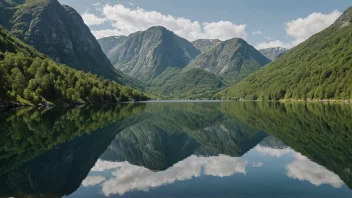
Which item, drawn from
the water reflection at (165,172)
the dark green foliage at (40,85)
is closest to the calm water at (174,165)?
the water reflection at (165,172)

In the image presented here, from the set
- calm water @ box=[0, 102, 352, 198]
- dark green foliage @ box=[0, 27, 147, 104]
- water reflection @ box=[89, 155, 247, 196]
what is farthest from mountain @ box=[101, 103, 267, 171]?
dark green foliage @ box=[0, 27, 147, 104]

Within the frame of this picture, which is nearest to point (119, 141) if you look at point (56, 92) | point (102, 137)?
point (102, 137)

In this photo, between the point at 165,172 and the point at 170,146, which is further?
the point at 170,146

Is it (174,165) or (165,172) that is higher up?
(165,172)

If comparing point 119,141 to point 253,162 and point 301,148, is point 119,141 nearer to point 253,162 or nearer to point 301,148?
point 253,162

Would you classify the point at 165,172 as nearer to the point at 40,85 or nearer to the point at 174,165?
the point at 174,165

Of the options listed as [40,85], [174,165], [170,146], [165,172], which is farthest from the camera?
[40,85]

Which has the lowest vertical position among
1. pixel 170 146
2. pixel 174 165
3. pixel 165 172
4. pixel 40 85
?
pixel 40 85

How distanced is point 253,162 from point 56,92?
144754 millimetres

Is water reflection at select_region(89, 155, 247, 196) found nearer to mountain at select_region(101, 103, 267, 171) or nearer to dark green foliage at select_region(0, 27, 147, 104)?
mountain at select_region(101, 103, 267, 171)

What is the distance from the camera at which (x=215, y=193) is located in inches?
815

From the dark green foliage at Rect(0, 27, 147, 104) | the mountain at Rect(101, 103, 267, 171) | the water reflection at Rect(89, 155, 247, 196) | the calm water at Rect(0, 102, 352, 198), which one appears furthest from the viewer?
the dark green foliage at Rect(0, 27, 147, 104)

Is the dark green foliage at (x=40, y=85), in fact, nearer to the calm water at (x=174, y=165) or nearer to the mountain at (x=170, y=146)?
the calm water at (x=174, y=165)

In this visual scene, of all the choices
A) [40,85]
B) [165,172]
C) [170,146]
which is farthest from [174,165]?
[40,85]
